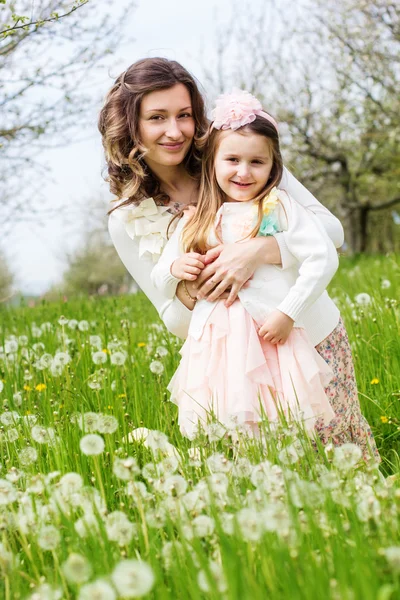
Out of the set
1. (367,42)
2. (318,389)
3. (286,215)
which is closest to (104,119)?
(286,215)

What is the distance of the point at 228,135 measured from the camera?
2893 millimetres

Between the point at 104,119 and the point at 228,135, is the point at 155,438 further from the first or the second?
the point at 104,119

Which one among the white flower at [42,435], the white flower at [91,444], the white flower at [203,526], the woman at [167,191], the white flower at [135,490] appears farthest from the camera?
the woman at [167,191]

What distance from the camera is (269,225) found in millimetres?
2855

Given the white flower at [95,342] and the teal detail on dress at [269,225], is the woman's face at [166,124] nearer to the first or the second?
the teal detail on dress at [269,225]

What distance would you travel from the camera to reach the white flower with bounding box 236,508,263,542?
1.46m

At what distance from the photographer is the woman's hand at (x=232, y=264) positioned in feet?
8.94

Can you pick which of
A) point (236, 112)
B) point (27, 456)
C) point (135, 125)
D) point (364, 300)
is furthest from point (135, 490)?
point (364, 300)

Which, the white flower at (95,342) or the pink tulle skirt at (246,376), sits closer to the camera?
the pink tulle skirt at (246,376)

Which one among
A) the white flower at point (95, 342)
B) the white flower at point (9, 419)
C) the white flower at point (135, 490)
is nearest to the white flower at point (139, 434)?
the white flower at point (9, 419)

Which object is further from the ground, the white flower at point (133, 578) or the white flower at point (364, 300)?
the white flower at point (364, 300)

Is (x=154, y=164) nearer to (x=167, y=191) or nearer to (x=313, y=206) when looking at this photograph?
(x=167, y=191)

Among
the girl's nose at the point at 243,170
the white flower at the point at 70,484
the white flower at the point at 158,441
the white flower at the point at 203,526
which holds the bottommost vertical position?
the white flower at the point at 203,526

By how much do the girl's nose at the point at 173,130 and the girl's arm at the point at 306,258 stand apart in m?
0.63
